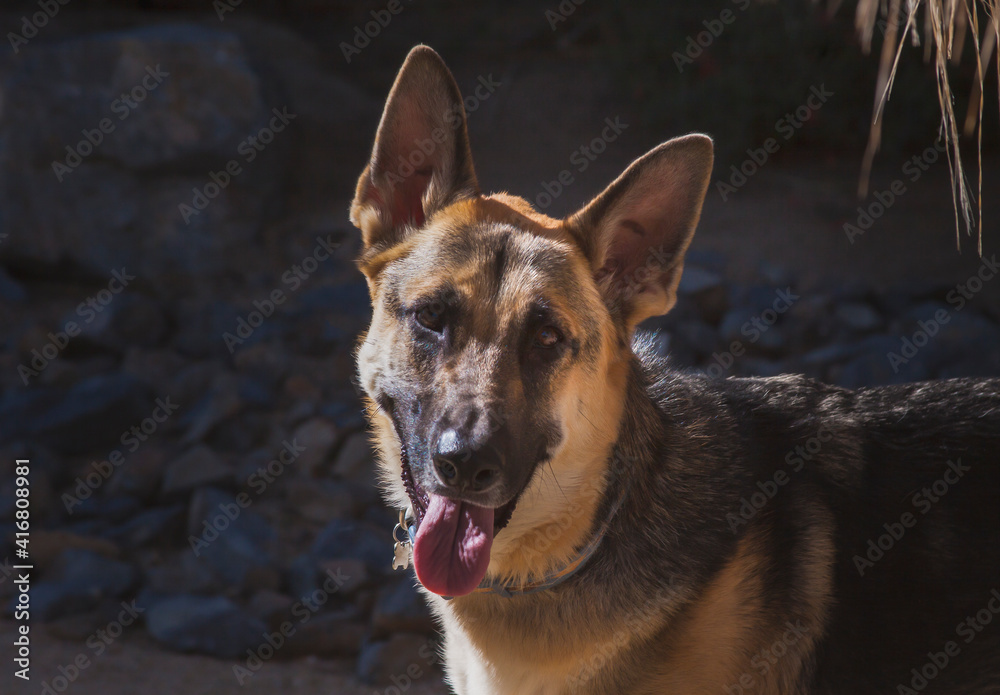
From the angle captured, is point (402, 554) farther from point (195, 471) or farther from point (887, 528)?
point (195, 471)

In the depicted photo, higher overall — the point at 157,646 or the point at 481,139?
the point at 481,139

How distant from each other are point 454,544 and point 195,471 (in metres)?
3.35

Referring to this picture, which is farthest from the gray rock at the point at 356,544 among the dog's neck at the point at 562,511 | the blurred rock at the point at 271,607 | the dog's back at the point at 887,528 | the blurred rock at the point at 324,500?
the dog's back at the point at 887,528

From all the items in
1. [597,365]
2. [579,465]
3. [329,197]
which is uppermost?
[597,365]

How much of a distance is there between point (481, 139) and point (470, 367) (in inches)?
323

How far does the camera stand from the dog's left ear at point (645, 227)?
2990 mm

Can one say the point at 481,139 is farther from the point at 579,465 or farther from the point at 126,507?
the point at 579,465

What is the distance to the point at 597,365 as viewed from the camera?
300 cm

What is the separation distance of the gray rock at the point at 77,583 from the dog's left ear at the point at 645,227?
10.2 ft

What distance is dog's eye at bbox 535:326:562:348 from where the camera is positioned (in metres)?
2.94

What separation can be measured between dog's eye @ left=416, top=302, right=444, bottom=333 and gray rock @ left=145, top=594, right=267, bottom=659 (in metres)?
2.30

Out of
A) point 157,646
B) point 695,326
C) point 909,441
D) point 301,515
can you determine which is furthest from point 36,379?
point 909,441

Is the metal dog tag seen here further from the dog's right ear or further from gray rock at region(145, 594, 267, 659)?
gray rock at region(145, 594, 267, 659)

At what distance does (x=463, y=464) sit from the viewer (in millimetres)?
2600
